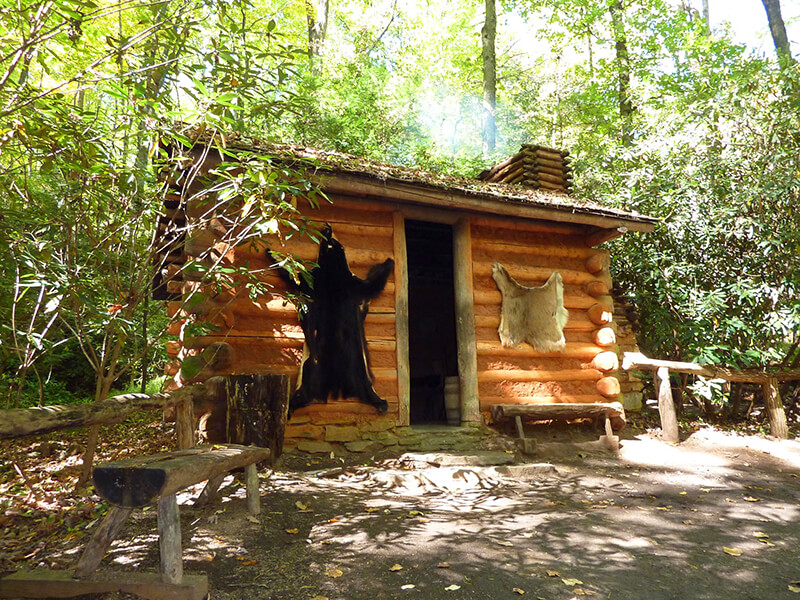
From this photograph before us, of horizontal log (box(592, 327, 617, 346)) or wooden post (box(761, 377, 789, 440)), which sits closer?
horizontal log (box(592, 327, 617, 346))

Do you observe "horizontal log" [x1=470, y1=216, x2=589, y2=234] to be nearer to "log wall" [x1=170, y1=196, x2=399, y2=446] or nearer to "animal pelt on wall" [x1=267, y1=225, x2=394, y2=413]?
"log wall" [x1=170, y1=196, x2=399, y2=446]

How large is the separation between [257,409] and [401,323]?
7.99 ft

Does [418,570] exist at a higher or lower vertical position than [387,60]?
lower

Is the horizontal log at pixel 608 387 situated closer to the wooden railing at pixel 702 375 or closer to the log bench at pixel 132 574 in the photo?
the wooden railing at pixel 702 375

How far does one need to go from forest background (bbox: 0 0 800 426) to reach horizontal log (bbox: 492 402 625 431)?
5.87 feet

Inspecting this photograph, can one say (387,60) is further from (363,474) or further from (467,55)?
(363,474)

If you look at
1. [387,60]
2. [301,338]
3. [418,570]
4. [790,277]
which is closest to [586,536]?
[418,570]

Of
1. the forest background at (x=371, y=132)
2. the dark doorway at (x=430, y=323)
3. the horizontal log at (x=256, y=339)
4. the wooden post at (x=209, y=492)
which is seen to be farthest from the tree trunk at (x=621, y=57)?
the wooden post at (x=209, y=492)

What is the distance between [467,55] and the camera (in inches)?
854

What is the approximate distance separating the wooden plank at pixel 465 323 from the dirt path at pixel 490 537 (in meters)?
1.28

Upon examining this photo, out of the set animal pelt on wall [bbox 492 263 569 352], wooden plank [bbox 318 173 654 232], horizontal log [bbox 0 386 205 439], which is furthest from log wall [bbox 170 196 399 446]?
animal pelt on wall [bbox 492 263 569 352]

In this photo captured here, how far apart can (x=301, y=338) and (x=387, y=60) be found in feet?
57.3

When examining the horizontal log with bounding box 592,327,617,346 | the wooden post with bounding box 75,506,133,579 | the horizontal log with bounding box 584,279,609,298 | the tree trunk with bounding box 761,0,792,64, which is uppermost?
the tree trunk with bounding box 761,0,792,64

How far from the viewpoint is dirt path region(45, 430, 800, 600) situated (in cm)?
290
